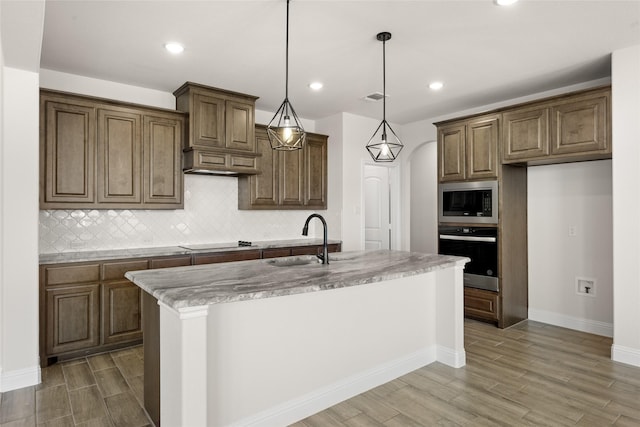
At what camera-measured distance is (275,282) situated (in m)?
2.18

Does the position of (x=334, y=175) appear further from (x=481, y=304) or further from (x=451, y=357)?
(x=451, y=357)

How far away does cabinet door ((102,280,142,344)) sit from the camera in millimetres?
3521

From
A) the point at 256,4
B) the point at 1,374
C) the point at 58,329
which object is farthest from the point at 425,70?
the point at 1,374

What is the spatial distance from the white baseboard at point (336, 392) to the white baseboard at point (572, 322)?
203cm

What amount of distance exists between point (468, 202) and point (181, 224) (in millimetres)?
3364

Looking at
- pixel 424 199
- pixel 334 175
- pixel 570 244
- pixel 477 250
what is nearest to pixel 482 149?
pixel 477 250

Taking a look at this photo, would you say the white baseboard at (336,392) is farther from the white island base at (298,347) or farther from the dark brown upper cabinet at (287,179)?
the dark brown upper cabinet at (287,179)

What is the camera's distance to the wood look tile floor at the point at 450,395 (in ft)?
7.96

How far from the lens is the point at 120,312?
3.60 m

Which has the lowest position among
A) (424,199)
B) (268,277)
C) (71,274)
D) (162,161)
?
(71,274)

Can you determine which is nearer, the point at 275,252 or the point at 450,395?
the point at 450,395

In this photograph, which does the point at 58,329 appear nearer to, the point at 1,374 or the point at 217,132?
the point at 1,374

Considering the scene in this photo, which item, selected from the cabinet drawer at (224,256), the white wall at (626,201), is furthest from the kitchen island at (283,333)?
the white wall at (626,201)

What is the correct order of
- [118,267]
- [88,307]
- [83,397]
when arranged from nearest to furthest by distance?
1. [83,397]
2. [88,307]
3. [118,267]
